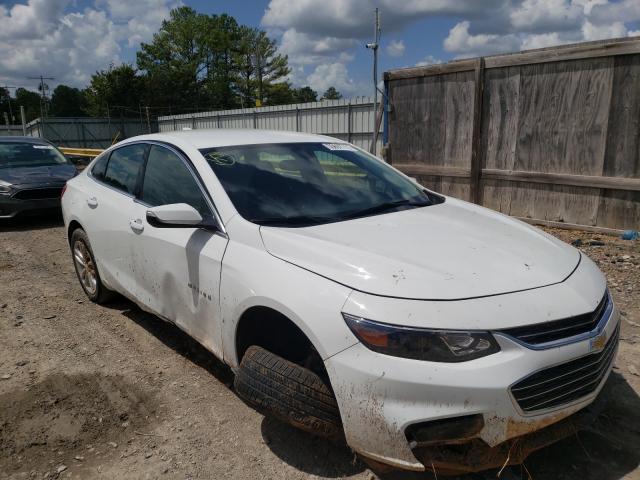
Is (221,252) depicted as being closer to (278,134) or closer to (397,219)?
(397,219)

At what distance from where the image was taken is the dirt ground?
8.19ft

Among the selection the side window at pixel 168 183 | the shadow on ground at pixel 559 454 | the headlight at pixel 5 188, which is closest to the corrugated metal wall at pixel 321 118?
the headlight at pixel 5 188

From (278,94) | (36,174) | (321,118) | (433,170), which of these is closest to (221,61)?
(278,94)

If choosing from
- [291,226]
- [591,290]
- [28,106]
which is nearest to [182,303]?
[291,226]

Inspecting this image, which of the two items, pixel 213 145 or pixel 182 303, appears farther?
pixel 213 145

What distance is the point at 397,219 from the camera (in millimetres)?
2918

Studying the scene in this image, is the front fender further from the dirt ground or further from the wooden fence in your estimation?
the wooden fence

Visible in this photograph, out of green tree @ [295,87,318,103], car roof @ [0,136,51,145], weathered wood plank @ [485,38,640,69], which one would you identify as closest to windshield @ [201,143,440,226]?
weathered wood plank @ [485,38,640,69]

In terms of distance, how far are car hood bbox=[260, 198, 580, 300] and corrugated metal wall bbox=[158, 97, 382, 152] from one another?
11.2 m

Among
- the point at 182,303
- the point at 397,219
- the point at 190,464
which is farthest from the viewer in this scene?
the point at 182,303

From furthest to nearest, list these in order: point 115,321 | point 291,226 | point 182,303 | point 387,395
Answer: point 115,321
point 182,303
point 291,226
point 387,395

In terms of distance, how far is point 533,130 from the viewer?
7.25 meters

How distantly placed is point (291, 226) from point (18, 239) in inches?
265

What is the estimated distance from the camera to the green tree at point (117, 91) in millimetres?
44625
